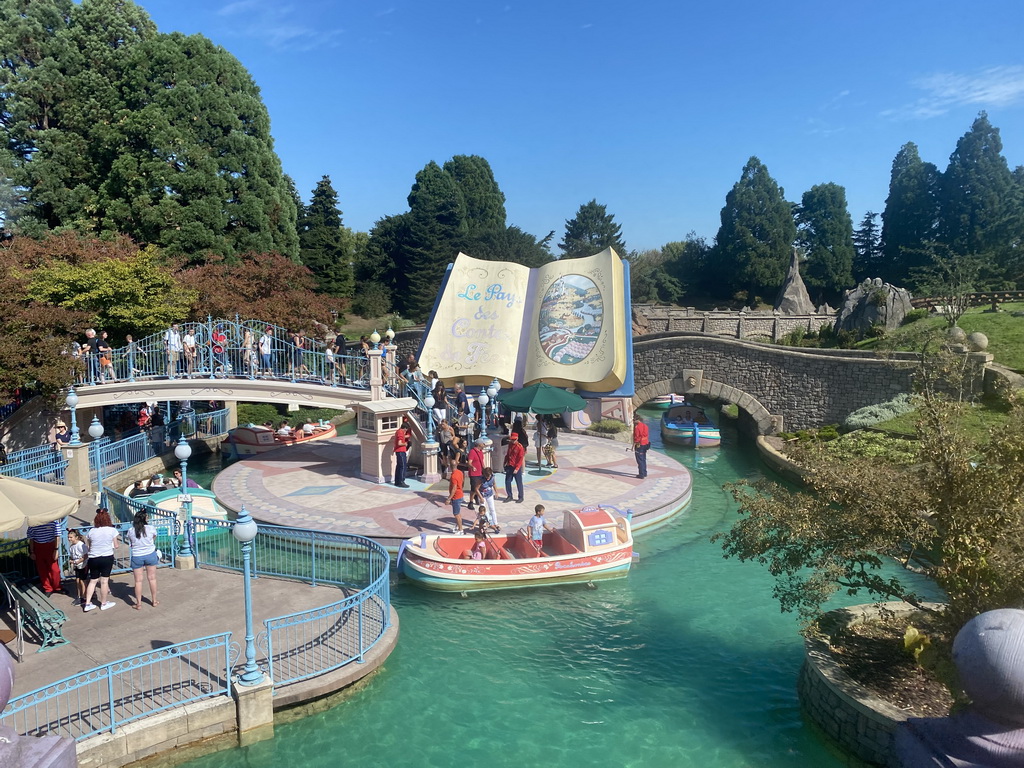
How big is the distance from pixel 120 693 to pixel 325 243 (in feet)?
155

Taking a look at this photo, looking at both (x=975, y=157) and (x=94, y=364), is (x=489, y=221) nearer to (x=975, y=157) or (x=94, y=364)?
(x=975, y=157)

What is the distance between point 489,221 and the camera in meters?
75.8

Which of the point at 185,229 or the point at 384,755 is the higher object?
the point at 185,229

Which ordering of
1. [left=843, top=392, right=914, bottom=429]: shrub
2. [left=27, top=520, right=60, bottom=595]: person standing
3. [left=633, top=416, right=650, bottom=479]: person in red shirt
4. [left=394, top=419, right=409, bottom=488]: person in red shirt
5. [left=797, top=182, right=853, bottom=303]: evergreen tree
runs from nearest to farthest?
[left=27, top=520, right=60, bottom=595]: person standing
[left=394, top=419, right=409, bottom=488]: person in red shirt
[left=633, top=416, right=650, bottom=479]: person in red shirt
[left=843, top=392, right=914, bottom=429]: shrub
[left=797, top=182, right=853, bottom=303]: evergreen tree

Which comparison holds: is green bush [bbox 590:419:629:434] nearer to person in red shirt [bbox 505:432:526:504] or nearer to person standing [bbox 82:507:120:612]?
person in red shirt [bbox 505:432:526:504]

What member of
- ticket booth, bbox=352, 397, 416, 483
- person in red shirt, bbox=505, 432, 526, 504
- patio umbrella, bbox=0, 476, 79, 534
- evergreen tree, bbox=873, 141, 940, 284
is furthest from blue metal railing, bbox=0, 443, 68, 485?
evergreen tree, bbox=873, 141, 940, 284

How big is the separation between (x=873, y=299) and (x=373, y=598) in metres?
28.7

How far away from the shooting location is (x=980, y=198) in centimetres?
5284

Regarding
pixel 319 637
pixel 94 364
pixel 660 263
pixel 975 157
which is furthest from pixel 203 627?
pixel 660 263

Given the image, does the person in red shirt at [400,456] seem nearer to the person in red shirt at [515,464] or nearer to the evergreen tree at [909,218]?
the person in red shirt at [515,464]

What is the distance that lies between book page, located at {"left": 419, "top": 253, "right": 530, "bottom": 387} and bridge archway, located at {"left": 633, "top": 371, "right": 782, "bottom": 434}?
6516 mm

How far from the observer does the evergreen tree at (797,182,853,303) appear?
6406cm

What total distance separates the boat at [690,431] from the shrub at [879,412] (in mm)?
5128

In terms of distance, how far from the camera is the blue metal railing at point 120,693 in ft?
25.2
